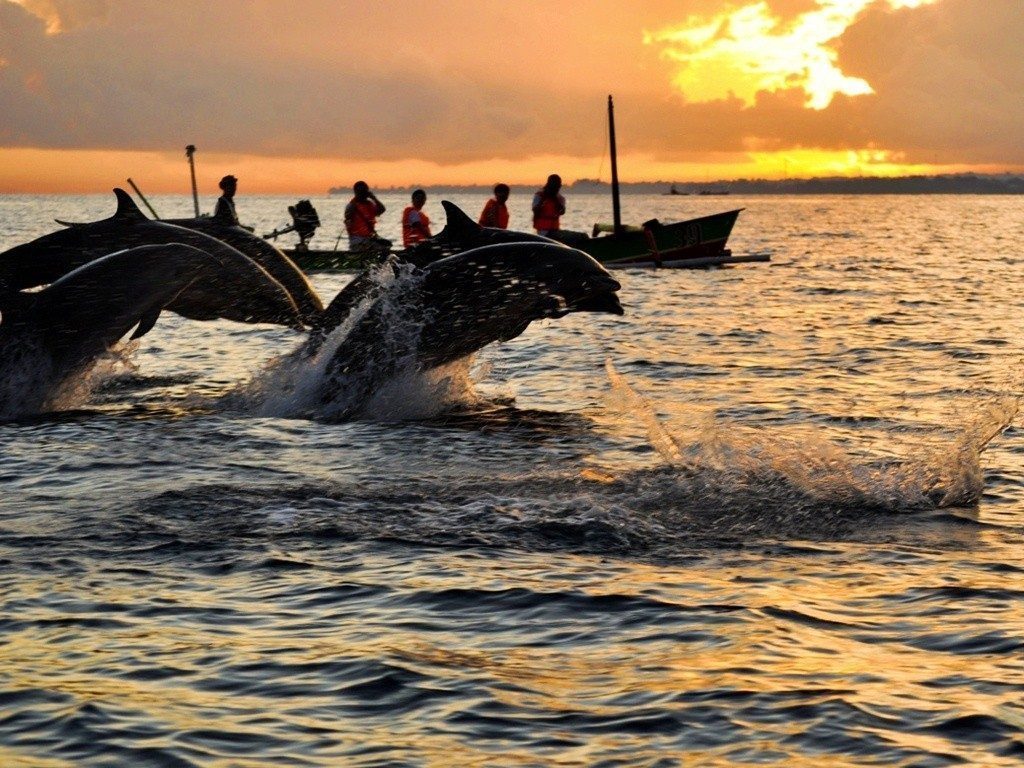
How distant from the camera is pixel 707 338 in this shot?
28.7 m

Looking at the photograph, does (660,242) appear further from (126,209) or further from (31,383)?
(31,383)

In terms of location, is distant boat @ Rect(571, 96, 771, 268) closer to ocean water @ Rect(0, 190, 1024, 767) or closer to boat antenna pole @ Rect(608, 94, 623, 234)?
boat antenna pole @ Rect(608, 94, 623, 234)

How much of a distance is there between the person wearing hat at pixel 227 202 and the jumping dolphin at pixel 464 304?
6055 millimetres

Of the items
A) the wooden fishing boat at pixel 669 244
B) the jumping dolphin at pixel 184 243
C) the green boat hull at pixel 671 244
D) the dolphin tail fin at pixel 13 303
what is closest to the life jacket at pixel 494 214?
the jumping dolphin at pixel 184 243

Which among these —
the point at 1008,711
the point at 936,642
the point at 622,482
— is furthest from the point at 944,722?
the point at 622,482

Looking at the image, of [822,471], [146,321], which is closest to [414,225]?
[146,321]

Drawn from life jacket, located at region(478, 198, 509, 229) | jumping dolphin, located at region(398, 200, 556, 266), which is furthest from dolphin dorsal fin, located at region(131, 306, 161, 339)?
life jacket, located at region(478, 198, 509, 229)

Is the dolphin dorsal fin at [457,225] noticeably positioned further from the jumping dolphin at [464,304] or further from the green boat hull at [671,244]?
the green boat hull at [671,244]

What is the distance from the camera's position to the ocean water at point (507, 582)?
6.66 metres

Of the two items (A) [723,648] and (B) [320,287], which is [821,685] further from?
(B) [320,287]

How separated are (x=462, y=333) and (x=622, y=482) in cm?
516

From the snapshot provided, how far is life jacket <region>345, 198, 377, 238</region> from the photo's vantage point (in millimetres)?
35188

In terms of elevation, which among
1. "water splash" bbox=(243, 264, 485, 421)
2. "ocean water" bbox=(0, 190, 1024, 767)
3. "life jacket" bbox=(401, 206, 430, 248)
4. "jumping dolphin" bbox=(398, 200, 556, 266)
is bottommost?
"ocean water" bbox=(0, 190, 1024, 767)

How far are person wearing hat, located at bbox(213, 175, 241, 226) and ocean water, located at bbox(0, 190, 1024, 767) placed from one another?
184 inches
